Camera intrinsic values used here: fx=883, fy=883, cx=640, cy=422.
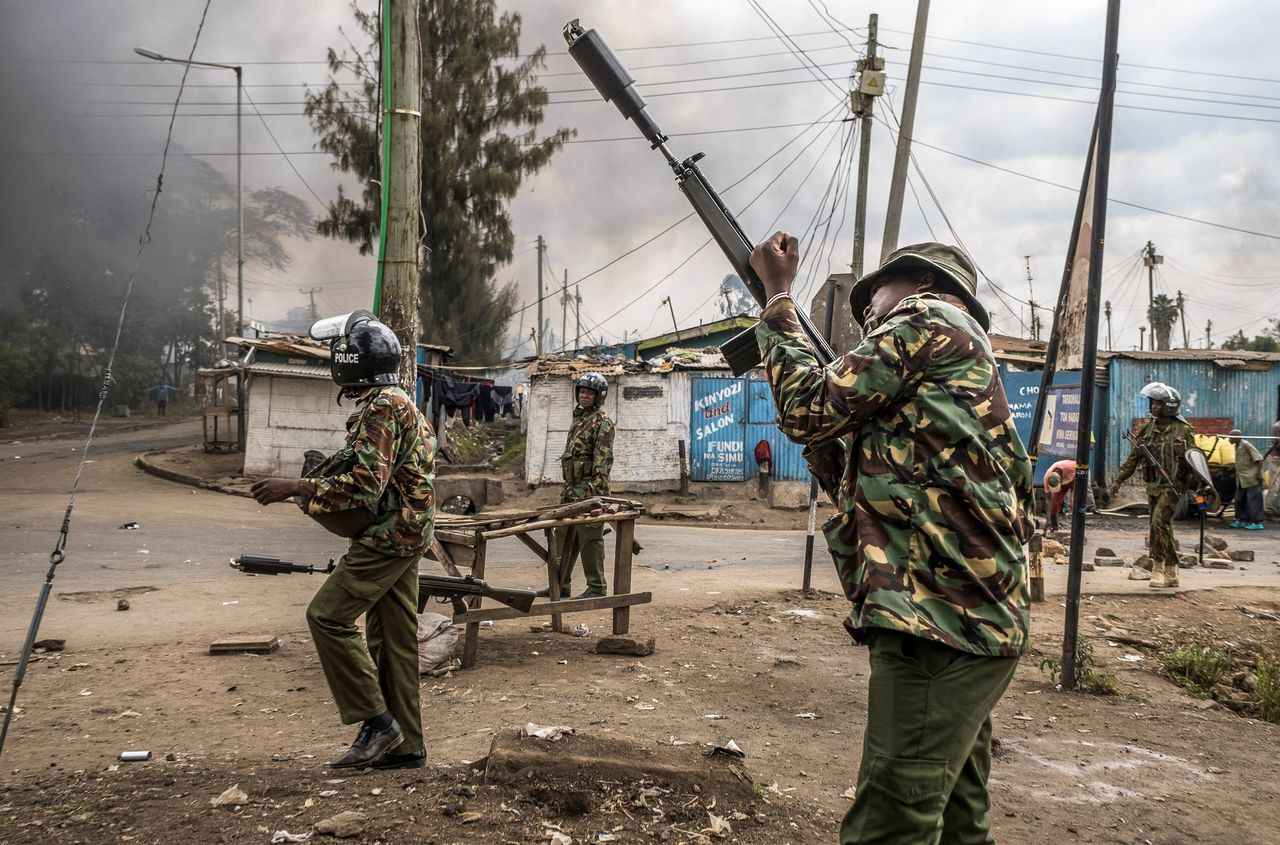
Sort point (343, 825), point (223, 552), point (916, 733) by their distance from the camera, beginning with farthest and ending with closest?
point (223, 552)
point (343, 825)
point (916, 733)

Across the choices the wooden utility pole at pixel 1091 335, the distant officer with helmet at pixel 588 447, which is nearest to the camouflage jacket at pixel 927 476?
the wooden utility pole at pixel 1091 335

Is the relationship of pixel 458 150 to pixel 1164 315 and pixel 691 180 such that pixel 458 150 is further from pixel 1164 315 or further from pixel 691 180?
pixel 1164 315

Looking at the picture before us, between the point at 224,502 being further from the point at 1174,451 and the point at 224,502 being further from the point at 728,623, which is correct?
the point at 1174,451

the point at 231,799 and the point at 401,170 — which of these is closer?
the point at 231,799

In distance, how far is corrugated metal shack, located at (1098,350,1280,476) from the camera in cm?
1745

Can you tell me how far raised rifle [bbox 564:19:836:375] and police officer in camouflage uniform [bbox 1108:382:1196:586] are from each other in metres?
7.77

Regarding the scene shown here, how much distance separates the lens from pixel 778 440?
59.7ft

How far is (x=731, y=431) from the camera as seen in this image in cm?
1814

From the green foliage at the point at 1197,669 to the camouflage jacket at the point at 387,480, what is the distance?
15.9ft

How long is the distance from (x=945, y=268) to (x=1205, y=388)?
1856cm

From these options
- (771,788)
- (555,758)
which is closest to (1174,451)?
(771,788)

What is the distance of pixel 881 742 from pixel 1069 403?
56.0 ft

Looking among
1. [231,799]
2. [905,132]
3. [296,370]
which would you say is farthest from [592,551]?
[296,370]

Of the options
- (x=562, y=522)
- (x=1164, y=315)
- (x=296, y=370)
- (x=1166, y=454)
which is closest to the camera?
(x=562, y=522)
